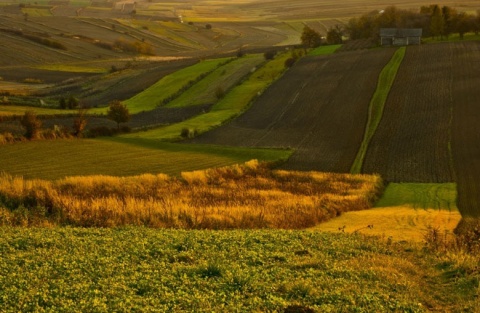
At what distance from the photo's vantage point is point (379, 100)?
213 ft

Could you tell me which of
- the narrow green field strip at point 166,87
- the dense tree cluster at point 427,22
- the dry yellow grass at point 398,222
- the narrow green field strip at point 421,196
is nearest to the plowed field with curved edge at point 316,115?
the narrow green field strip at point 421,196

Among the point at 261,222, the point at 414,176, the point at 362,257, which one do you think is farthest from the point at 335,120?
the point at 362,257

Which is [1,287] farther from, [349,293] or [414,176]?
[414,176]

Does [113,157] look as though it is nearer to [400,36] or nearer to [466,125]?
[466,125]

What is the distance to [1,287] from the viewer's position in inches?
513

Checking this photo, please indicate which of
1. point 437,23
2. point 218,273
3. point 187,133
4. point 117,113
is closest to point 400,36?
point 437,23

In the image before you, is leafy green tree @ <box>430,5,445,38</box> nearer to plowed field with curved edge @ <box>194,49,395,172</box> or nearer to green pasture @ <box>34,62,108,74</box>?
plowed field with curved edge @ <box>194,49,395,172</box>

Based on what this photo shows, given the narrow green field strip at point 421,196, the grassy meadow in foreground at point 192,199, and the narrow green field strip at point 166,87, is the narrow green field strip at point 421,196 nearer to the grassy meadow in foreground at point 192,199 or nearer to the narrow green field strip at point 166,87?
the grassy meadow in foreground at point 192,199

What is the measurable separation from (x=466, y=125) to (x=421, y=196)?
18.7 m

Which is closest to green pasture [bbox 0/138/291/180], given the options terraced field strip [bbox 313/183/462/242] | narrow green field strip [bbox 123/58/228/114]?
terraced field strip [bbox 313/183/462/242]

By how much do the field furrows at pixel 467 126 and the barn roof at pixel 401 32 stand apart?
660 inches

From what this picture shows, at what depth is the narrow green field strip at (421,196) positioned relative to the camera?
110 ft

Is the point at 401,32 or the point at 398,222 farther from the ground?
the point at 401,32

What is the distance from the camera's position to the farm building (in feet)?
326
